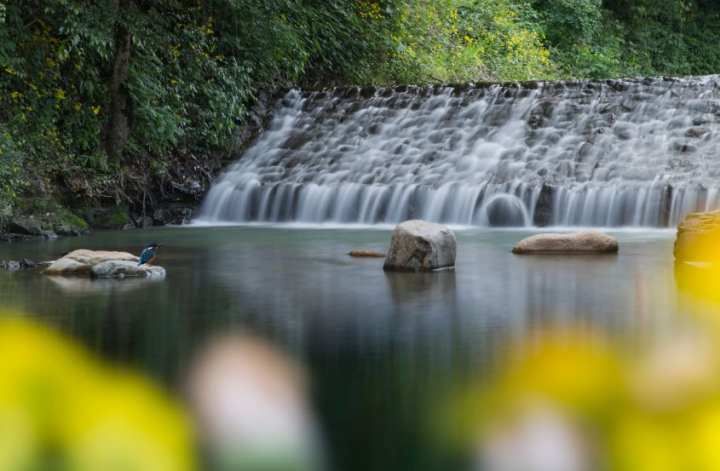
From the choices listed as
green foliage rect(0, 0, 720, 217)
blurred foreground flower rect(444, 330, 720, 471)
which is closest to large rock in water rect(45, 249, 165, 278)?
green foliage rect(0, 0, 720, 217)

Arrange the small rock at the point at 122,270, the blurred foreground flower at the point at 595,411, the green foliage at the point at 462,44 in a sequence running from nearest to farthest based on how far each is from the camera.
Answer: the blurred foreground flower at the point at 595,411, the small rock at the point at 122,270, the green foliage at the point at 462,44

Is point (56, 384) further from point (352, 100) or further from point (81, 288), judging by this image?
point (352, 100)

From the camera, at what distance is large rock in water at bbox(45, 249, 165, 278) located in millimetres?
9984

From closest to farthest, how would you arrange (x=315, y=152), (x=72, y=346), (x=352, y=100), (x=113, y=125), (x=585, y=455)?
1. (x=585, y=455)
2. (x=72, y=346)
3. (x=113, y=125)
4. (x=315, y=152)
5. (x=352, y=100)

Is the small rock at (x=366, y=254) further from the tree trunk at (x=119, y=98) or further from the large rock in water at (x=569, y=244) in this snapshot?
the tree trunk at (x=119, y=98)

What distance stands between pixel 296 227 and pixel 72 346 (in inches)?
415

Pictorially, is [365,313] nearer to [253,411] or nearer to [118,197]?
[253,411]

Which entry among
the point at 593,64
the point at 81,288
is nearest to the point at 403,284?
the point at 81,288

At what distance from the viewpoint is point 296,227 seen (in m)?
17.0

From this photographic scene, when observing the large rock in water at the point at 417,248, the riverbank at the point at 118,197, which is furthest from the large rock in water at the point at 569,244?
the riverbank at the point at 118,197

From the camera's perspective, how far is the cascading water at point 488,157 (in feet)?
53.4

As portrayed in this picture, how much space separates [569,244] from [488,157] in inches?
252

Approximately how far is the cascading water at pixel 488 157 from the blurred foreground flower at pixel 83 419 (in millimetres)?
11029

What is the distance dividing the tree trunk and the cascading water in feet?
6.76
